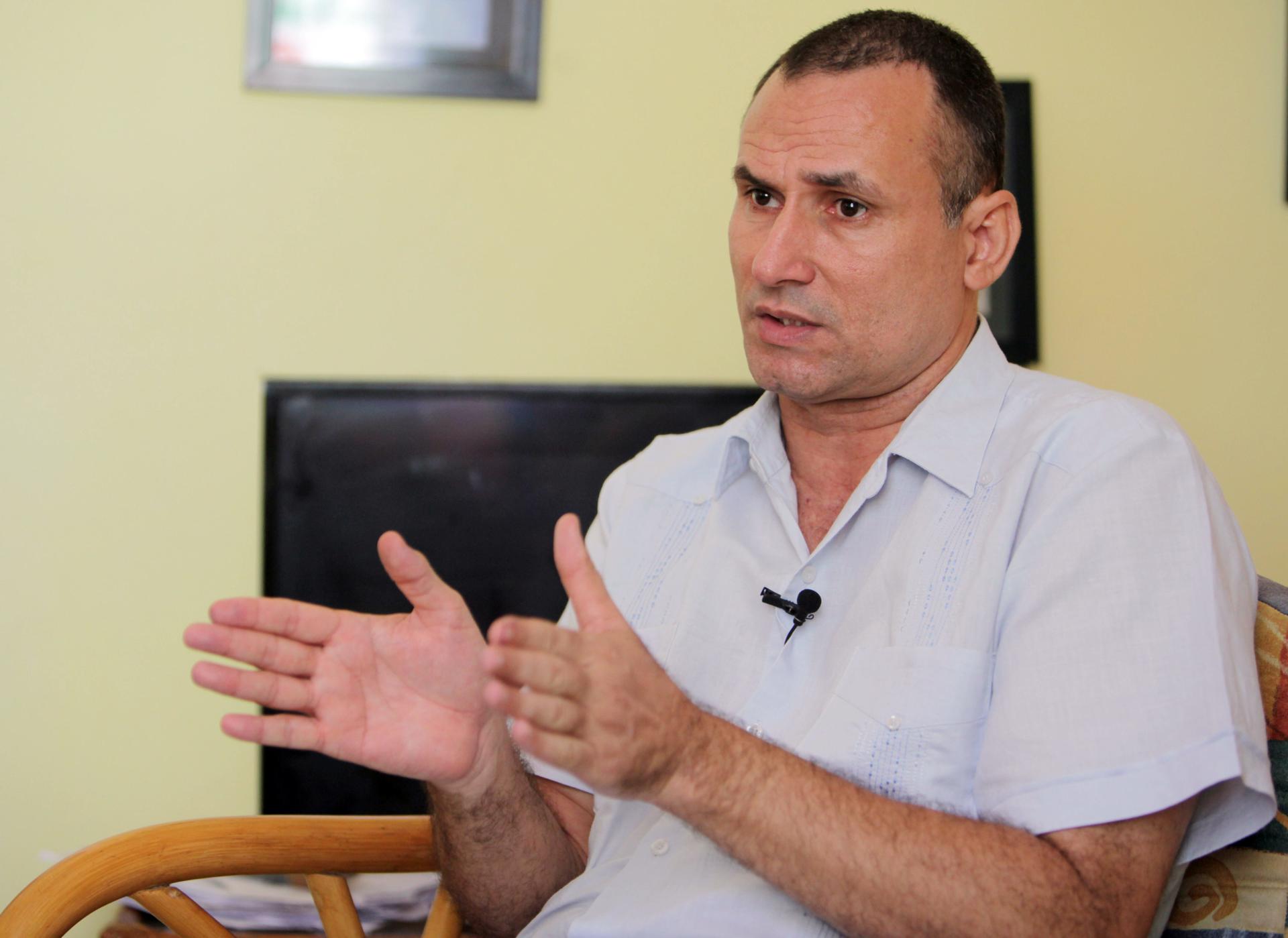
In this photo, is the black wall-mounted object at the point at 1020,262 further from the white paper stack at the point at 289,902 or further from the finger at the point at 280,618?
the finger at the point at 280,618

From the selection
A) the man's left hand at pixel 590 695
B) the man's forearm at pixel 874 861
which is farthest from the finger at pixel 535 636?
the man's forearm at pixel 874 861

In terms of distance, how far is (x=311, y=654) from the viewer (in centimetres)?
93

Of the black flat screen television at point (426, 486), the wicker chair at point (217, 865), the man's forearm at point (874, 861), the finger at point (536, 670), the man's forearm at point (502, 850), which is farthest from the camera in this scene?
the black flat screen television at point (426, 486)

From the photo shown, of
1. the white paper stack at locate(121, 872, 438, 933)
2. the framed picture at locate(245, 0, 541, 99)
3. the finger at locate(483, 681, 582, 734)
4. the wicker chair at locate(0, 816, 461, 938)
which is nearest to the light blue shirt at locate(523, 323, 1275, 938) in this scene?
the wicker chair at locate(0, 816, 461, 938)

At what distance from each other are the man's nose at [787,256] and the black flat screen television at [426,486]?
75 cm

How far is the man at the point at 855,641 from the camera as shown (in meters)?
0.85

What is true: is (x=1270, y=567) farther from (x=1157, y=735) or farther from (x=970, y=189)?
(x=1157, y=735)

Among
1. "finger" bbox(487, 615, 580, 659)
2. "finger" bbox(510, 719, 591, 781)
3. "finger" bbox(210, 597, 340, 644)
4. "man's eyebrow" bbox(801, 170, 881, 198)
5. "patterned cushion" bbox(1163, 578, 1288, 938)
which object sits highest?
"man's eyebrow" bbox(801, 170, 881, 198)

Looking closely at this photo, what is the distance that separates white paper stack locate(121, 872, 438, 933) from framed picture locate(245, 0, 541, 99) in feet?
4.09

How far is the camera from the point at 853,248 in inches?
47.7

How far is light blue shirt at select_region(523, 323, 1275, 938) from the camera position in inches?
34.7

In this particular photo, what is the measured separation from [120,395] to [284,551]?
15.0 inches

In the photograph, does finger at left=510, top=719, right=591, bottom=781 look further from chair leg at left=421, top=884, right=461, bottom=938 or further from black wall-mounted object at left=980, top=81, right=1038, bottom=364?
black wall-mounted object at left=980, top=81, right=1038, bottom=364

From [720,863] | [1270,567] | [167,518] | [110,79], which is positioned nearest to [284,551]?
[167,518]
